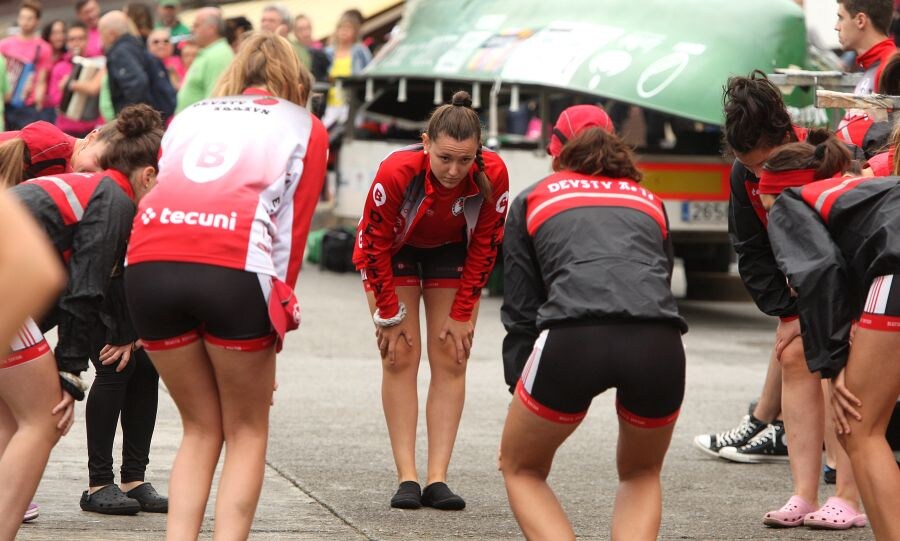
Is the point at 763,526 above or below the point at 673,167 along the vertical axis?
above

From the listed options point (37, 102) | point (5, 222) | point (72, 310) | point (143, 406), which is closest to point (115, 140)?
point (72, 310)

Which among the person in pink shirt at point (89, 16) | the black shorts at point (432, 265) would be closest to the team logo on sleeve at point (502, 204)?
the black shorts at point (432, 265)

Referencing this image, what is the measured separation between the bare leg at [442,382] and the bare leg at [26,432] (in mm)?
1840

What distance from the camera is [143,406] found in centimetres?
615

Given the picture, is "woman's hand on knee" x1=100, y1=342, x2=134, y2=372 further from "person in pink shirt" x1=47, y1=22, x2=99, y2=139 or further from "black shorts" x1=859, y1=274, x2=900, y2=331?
"person in pink shirt" x1=47, y1=22, x2=99, y2=139

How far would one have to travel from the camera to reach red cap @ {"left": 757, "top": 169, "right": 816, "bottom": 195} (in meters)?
5.65

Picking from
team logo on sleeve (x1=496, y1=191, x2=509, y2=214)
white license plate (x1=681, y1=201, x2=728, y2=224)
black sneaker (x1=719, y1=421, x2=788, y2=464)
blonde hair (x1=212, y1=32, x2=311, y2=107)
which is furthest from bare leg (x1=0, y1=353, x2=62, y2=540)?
white license plate (x1=681, y1=201, x2=728, y2=224)

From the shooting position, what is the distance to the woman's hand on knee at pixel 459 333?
6512mm

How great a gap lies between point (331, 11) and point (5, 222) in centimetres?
2217

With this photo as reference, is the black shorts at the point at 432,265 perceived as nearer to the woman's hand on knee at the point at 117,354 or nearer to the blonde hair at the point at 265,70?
the woman's hand on knee at the point at 117,354

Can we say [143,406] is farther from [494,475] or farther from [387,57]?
[387,57]

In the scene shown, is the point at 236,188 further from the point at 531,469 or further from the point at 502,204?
the point at 502,204

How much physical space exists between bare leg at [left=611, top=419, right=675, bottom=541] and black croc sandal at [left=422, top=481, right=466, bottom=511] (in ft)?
4.58

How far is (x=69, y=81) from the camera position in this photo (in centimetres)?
1554
